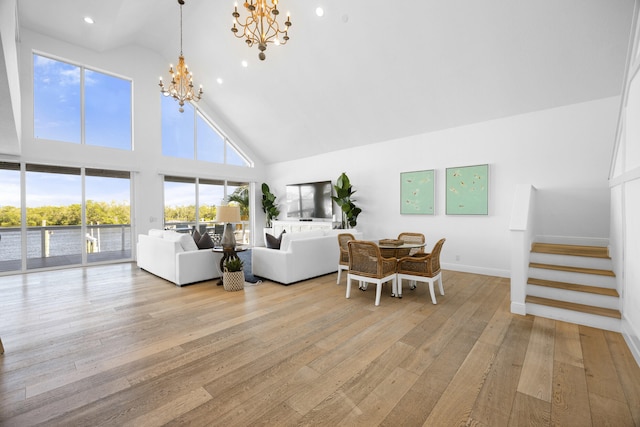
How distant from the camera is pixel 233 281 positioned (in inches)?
168

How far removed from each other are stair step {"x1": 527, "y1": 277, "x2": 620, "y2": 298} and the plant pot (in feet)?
12.9

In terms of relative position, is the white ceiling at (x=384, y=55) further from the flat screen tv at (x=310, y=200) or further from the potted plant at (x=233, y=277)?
the potted plant at (x=233, y=277)

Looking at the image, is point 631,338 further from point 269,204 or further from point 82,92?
point 82,92

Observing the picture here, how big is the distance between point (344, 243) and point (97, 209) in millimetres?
5844

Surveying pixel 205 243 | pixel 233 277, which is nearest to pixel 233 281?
pixel 233 277

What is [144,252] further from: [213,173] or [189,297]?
[213,173]

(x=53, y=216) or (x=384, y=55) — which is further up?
(x=384, y=55)

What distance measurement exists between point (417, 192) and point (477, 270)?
192 cm

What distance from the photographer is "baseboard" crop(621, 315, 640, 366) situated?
89.8 inches

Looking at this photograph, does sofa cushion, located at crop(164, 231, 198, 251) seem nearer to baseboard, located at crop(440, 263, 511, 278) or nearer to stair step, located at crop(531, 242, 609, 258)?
baseboard, located at crop(440, 263, 511, 278)

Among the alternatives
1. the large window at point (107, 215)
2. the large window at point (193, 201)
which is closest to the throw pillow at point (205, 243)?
the large window at point (193, 201)

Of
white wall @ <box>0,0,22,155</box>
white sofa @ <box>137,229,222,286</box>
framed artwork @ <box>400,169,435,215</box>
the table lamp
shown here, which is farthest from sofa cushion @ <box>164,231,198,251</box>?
framed artwork @ <box>400,169,435,215</box>

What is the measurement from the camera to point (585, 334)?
2.74 m

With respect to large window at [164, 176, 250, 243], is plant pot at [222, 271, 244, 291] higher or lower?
lower
